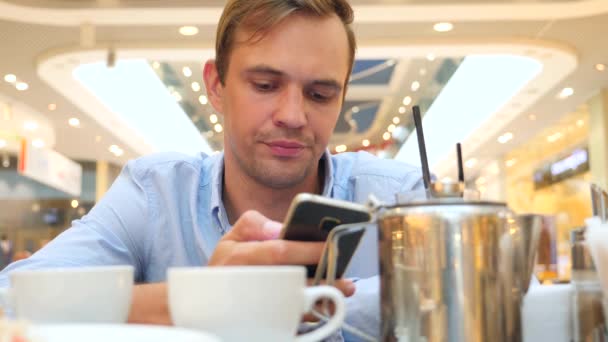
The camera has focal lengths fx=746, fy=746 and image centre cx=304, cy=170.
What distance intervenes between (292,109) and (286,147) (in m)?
0.08

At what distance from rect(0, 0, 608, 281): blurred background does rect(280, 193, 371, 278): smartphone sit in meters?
2.67

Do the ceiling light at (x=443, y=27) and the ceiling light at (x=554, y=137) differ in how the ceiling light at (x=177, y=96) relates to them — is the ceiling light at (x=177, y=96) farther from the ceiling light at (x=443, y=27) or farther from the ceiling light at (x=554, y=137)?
the ceiling light at (x=554, y=137)

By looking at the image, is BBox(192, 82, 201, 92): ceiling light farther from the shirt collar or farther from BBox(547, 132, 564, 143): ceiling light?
the shirt collar

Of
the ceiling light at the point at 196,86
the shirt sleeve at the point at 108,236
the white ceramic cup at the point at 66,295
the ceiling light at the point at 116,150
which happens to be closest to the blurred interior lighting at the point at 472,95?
the ceiling light at the point at 196,86

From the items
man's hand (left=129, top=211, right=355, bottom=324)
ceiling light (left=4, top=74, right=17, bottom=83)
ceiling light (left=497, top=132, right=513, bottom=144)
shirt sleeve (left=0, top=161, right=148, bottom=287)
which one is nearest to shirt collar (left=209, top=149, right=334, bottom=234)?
shirt sleeve (left=0, top=161, right=148, bottom=287)

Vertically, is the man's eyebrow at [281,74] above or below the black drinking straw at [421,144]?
above

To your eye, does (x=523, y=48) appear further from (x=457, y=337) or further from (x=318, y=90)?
(x=457, y=337)

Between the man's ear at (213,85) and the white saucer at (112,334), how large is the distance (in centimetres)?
86

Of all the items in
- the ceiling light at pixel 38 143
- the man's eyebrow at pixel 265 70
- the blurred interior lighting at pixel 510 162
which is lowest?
the man's eyebrow at pixel 265 70

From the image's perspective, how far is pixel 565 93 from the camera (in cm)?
789

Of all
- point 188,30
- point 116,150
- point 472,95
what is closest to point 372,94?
point 472,95

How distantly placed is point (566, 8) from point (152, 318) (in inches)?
199

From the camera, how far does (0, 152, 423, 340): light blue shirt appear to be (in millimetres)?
1155

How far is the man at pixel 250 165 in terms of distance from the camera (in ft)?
3.39
